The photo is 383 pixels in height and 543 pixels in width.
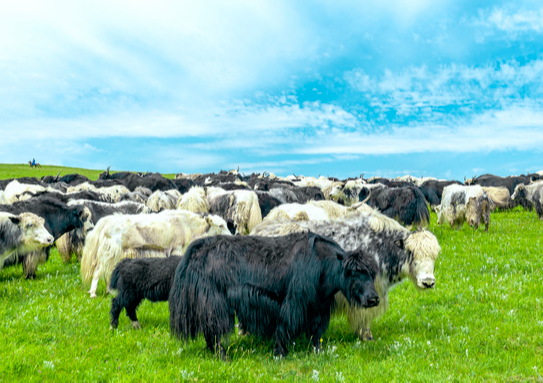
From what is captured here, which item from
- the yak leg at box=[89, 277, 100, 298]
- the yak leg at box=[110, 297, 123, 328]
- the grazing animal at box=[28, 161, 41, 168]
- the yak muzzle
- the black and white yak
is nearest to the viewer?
the yak muzzle

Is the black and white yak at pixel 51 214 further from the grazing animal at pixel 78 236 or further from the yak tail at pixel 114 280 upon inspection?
the yak tail at pixel 114 280

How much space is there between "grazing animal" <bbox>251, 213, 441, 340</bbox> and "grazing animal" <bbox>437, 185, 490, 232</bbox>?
1143 centimetres

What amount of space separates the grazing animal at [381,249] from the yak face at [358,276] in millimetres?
544

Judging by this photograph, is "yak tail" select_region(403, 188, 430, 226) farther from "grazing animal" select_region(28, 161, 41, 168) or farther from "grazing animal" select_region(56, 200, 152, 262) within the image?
"grazing animal" select_region(28, 161, 41, 168)

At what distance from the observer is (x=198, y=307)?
5.07 m

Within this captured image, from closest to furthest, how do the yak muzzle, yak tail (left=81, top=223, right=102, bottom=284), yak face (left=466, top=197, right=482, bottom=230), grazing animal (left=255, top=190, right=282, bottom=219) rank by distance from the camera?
the yak muzzle
yak tail (left=81, top=223, right=102, bottom=284)
yak face (left=466, top=197, right=482, bottom=230)
grazing animal (left=255, top=190, right=282, bottom=219)

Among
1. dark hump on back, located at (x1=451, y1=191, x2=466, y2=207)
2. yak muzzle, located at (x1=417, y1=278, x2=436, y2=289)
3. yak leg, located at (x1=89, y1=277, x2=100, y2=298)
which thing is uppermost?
dark hump on back, located at (x1=451, y1=191, x2=466, y2=207)

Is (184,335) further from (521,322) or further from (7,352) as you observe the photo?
(521,322)

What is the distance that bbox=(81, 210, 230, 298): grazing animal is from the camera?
8.59 m

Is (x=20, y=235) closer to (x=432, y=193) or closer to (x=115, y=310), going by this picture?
(x=115, y=310)

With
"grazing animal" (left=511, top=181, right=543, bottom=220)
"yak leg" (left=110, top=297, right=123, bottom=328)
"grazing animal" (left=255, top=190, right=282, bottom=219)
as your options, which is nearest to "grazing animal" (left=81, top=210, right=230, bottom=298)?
"yak leg" (left=110, top=297, right=123, bottom=328)

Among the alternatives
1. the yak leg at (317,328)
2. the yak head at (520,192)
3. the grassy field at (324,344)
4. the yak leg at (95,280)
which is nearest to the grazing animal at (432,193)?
the yak head at (520,192)

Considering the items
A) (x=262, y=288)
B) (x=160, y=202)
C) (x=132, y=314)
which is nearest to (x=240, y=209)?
(x=160, y=202)

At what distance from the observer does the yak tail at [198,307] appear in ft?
16.6
